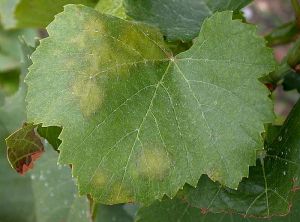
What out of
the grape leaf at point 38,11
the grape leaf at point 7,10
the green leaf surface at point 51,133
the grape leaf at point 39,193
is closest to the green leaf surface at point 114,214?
the grape leaf at point 39,193

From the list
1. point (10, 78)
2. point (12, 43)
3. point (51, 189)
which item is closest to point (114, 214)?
point (51, 189)

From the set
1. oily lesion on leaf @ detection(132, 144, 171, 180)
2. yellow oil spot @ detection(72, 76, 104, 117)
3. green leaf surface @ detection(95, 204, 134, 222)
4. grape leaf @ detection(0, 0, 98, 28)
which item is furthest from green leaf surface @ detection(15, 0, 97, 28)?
green leaf surface @ detection(95, 204, 134, 222)

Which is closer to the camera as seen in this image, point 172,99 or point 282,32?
point 172,99

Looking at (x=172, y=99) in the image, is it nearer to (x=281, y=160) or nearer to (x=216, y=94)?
(x=216, y=94)

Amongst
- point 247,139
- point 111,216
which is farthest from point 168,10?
point 111,216

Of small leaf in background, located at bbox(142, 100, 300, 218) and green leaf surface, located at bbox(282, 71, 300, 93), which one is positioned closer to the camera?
small leaf in background, located at bbox(142, 100, 300, 218)

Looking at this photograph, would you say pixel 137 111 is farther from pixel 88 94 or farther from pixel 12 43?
pixel 12 43

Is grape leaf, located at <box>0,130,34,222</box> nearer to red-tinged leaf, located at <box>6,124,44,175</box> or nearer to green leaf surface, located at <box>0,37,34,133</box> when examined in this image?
green leaf surface, located at <box>0,37,34,133</box>
